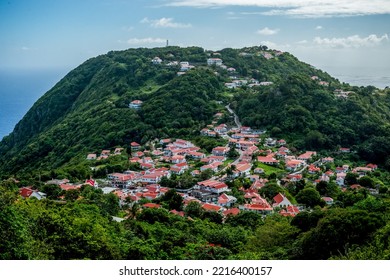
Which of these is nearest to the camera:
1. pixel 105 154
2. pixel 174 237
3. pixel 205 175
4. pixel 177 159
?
pixel 174 237

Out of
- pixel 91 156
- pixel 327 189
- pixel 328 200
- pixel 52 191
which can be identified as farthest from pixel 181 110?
pixel 52 191

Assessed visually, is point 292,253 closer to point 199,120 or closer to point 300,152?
point 300,152

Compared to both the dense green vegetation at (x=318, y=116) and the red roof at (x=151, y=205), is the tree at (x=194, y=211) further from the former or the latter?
the dense green vegetation at (x=318, y=116)

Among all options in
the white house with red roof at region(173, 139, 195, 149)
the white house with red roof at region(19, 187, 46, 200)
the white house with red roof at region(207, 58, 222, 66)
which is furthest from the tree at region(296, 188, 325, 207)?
the white house with red roof at region(207, 58, 222, 66)

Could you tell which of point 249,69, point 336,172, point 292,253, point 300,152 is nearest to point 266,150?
point 300,152

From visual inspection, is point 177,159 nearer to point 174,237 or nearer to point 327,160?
point 327,160

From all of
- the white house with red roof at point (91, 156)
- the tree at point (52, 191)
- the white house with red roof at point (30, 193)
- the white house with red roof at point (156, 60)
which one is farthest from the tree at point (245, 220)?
the white house with red roof at point (156, 60)
